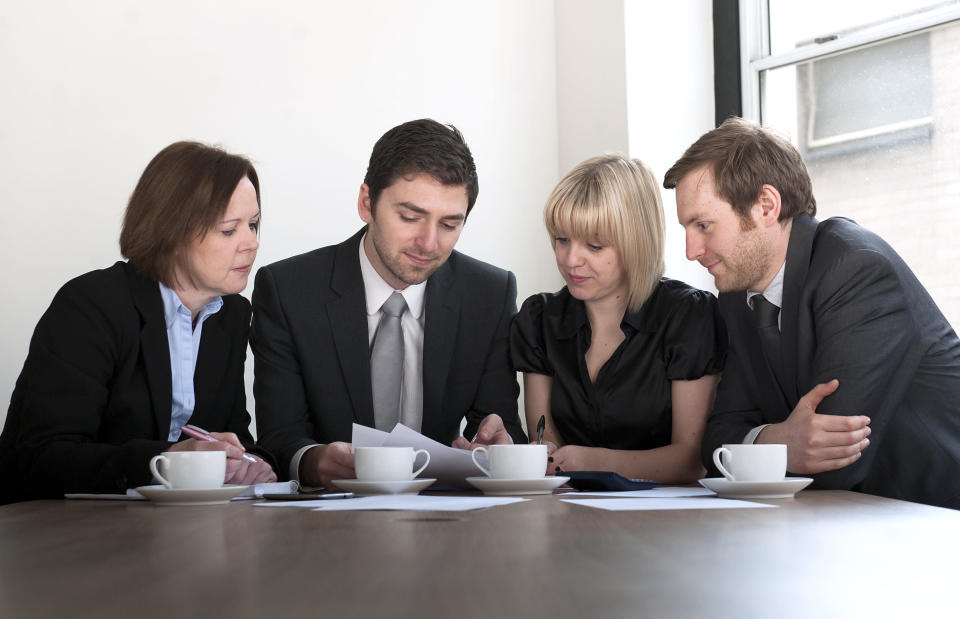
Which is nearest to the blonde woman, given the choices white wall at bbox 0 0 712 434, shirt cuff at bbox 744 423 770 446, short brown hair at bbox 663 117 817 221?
short brown hair at bbox 663 117 817 221

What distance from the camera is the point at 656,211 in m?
2.44

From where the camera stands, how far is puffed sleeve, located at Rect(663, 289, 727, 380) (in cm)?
222

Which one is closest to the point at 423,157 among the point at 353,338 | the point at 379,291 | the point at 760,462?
the point at 379,291

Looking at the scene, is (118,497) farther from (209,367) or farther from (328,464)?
(209,367)

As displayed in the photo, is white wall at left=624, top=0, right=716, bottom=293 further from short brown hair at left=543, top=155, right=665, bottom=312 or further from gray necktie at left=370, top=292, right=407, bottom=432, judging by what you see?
gray necktie at left=370, top=292, right=407, bottom=432

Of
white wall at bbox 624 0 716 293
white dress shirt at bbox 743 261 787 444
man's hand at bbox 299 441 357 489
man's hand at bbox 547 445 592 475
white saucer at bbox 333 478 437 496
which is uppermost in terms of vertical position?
white wall at bbox 624 0 716 293

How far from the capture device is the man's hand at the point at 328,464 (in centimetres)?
179

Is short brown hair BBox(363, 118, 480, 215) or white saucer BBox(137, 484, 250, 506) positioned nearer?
white saucer BBox(137, 484, 250, 506)

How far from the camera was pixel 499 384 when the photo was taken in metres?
2.48

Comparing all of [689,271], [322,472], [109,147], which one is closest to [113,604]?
[322,472]

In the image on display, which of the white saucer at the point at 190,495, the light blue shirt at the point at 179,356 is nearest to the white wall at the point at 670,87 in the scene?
the light blue shirt at the point at 179,356

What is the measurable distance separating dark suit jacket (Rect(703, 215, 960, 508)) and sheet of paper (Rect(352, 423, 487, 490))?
1.76ft

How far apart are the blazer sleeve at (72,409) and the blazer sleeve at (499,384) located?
2.86ft

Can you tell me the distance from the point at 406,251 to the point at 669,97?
1.55 m
